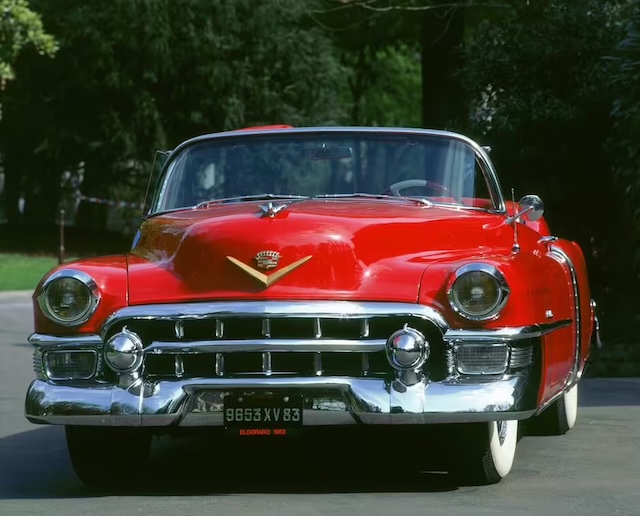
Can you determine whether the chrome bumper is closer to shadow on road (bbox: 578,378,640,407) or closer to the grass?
shadow on road (bbox: 578,378,640,407)

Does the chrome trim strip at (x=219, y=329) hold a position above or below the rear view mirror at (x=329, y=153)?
below

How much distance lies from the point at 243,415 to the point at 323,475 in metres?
0.92

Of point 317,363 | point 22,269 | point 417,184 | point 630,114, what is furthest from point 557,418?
point 22,269

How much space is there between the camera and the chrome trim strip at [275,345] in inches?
287

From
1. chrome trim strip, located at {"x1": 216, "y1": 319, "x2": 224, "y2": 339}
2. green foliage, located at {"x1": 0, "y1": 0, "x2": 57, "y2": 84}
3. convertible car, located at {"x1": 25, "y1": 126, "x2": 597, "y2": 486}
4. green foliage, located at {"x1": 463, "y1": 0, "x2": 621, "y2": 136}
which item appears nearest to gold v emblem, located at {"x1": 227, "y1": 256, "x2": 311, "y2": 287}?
convertible car, located at {"x1": 25, "y1": 126, "x2": 597, "y2": 486}

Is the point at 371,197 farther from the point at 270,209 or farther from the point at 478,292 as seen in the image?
the point at 478,292

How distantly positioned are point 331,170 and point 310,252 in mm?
1400

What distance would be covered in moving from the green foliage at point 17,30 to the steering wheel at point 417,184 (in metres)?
26.0

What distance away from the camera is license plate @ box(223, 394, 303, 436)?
289 inches

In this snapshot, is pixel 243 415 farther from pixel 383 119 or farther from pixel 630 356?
pixel 383 119

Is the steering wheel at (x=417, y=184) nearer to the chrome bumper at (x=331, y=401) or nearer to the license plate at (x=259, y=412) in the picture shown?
the chrome bumper at (x=331, y=401)

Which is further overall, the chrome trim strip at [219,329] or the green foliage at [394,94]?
the green foliage at [394,94]

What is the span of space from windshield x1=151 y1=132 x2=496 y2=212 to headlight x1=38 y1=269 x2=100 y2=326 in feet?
4.43

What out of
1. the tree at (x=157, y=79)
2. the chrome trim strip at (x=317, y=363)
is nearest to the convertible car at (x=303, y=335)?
the chrome trim strip at (x=317, y=363)
